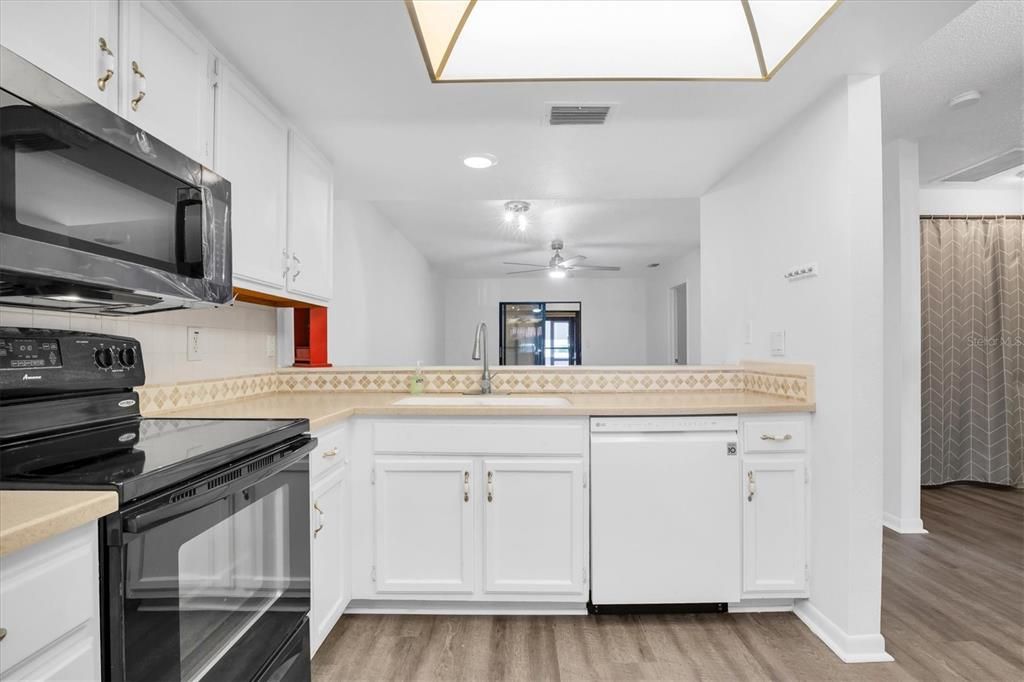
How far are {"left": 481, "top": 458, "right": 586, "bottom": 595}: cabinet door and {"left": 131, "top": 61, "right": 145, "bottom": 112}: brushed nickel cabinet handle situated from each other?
1.57 meters

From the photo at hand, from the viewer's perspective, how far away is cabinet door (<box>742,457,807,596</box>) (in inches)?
79.7

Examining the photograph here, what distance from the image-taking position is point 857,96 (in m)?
1.82

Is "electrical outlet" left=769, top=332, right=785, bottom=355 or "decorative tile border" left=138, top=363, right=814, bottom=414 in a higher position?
"electrical outlet" left=769, top=332, right=785, bottom=355

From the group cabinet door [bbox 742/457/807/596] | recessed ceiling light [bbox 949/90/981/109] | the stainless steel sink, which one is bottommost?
cabinet door [bbox 742/457/807/596]

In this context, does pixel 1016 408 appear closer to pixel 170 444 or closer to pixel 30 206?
pixel 170 444

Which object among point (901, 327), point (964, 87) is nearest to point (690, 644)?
point (901, 327)

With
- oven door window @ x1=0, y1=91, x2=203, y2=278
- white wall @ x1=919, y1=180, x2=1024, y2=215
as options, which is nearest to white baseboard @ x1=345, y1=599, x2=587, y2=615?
oven door window @ x1=0, y1=91, x2=203, y2=278

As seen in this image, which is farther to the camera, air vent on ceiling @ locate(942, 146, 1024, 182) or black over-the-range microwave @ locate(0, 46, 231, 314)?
air vent on ceiling @ locate(942, 146, 1024, 182)

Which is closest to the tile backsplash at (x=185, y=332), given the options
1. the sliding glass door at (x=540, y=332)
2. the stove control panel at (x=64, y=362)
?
the stove control panel at (x=64, y=362)

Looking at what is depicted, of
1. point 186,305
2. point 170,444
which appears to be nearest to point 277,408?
point 186,305

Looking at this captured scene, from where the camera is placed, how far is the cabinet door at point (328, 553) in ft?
5.53

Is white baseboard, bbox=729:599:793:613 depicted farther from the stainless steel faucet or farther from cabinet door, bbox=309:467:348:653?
cabinet door, bbox=309:467:348:653

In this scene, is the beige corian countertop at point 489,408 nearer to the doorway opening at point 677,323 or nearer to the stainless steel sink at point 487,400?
the stainless steel sink at point 487,400

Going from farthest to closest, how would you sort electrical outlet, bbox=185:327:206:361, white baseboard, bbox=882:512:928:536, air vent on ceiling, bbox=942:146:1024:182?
air vent on ceiling, bbox=942:146:1024:182, white baseboard, bbox=882:512:928:536, electrical outlet, bbox=185:327:206:361
